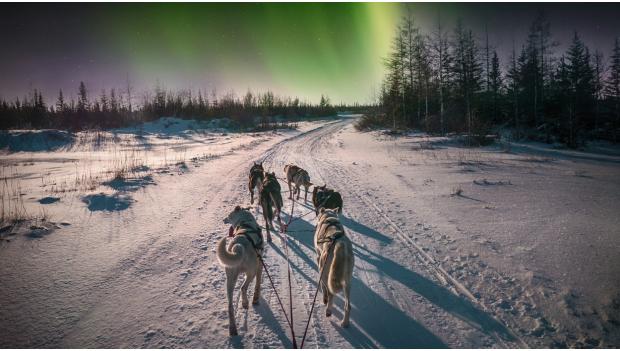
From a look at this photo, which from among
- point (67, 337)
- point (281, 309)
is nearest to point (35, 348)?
point (67, 337)

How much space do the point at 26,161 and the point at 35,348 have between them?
18.8m

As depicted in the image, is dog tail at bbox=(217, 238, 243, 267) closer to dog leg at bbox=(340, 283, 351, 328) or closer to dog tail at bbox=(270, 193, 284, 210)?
dog leg at bbox=(340, 283, 351, 328)

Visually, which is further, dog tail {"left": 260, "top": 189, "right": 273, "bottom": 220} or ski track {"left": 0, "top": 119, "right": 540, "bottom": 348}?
dog tail {"left": 260, "top": 189, "right": 273, "bottom": 220}

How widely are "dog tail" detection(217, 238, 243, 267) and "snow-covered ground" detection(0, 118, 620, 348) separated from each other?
83 centimetres

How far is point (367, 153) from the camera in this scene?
1900 cm

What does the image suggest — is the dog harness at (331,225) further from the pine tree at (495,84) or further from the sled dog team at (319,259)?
the pine tree at (495,84)

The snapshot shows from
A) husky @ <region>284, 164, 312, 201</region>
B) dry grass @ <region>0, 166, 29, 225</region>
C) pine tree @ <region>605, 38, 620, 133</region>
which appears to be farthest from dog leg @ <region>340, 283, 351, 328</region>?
pine tree @ <region>605, 38, 620, 133</region>

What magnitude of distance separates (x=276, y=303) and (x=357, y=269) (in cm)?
152

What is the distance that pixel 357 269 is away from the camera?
4590mm

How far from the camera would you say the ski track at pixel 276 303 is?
10.2 ft

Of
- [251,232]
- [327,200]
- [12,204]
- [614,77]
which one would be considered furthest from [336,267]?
[614,77]

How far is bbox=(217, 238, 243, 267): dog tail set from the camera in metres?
3.05

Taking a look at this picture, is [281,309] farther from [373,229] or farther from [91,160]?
[91,160]

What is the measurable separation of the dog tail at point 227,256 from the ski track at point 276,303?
2.73ft
